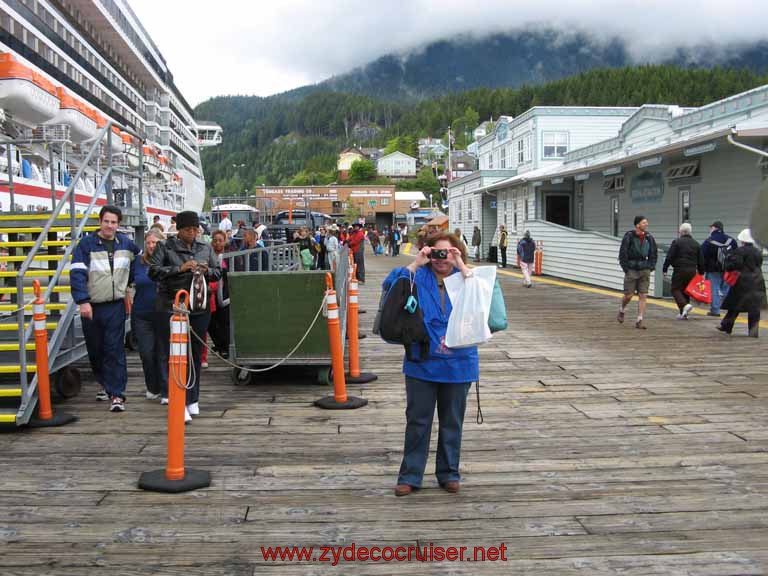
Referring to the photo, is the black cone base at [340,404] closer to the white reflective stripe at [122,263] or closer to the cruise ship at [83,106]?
the white reflective stripe at [122,263]

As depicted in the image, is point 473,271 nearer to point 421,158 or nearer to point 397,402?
point 397,402

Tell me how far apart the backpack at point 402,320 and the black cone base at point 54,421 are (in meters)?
3.60

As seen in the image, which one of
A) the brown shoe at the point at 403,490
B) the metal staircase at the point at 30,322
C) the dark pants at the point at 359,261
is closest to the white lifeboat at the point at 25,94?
the dark pants at the point at 359,261

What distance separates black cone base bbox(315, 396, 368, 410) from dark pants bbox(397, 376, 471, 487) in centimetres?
239

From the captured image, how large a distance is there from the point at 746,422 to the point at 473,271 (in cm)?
349

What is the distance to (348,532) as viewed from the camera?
4059mm

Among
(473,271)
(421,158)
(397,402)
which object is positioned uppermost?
(421,158)

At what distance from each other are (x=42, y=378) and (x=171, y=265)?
1532 mm

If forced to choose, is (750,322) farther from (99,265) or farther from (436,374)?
(99,265)

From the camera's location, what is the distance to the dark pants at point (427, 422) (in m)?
4.55

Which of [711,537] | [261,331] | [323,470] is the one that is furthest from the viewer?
[261,331]

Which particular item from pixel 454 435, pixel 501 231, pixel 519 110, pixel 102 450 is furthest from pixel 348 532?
pixel 519 110

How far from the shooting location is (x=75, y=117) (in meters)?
24.9

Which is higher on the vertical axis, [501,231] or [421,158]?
[421,158]
